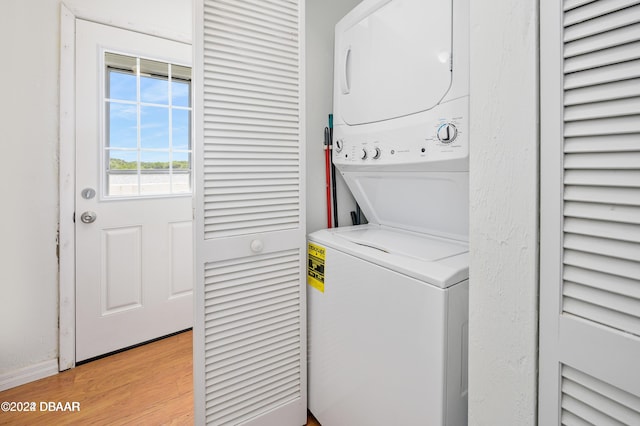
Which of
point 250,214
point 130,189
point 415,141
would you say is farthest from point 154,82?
point 415,141

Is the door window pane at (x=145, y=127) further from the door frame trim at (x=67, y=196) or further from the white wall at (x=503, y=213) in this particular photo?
the white wall at (x=503, y=213)

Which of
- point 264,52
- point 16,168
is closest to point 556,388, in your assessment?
point 264,52

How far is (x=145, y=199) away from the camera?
7.45 feet

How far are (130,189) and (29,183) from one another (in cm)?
54

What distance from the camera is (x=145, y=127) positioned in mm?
2264

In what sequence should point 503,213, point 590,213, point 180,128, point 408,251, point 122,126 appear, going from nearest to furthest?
point 590,213 < point 503,213 < point 408,251 < point 122,126 < point 180,128

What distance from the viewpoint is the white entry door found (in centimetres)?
203

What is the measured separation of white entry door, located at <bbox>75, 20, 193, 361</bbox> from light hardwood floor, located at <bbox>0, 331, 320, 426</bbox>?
174mm

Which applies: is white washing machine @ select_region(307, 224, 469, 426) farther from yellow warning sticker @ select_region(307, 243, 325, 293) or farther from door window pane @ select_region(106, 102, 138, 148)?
door window pane @ select_region(106, 102, 138, 148)

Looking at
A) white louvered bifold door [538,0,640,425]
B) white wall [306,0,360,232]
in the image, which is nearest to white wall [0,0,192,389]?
white wall [306,0,360,232]

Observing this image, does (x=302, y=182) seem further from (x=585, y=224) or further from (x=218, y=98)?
(x=585, y=224)

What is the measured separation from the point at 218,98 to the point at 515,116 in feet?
3.72

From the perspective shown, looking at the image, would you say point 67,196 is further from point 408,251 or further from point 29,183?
point 408,251

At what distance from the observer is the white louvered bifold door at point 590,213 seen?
21.5 inches
